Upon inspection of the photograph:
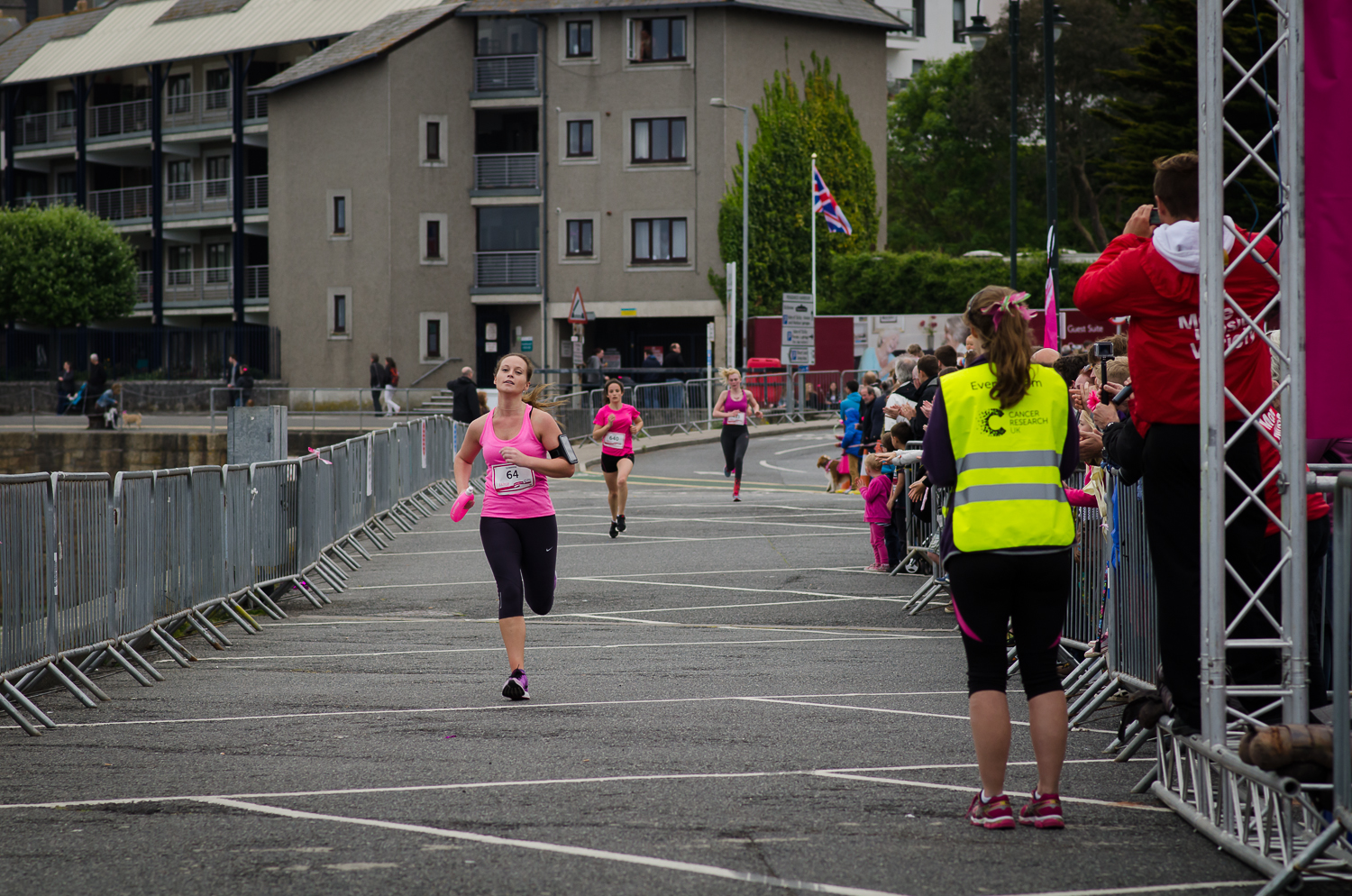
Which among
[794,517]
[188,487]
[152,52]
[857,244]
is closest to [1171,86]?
[794,517]

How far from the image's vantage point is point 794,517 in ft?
66.1

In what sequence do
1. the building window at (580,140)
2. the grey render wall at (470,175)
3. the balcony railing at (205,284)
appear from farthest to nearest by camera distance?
1. the balcony railing at (205,284)
2. the building window at (580,140)
3. the grey render wall at (470,175)

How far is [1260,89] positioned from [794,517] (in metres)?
15.0

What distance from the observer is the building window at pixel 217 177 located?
58.4m

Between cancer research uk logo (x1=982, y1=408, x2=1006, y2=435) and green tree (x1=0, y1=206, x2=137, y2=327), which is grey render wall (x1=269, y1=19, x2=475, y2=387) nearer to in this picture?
green tree (x1=0, y1=206, x2=137, y2=327)

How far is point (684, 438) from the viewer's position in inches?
1427

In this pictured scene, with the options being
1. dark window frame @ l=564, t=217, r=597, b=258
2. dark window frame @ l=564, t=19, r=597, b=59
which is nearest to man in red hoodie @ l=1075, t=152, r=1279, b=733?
dark window frame @ l=564, t=217, r=597, b=258

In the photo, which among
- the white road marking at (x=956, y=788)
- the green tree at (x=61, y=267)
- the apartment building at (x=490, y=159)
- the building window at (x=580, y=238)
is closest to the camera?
the white road marking at (x=956, y=788)

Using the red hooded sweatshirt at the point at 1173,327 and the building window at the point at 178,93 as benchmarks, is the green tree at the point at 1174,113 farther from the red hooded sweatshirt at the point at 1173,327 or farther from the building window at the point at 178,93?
the building window at the point at 178,93

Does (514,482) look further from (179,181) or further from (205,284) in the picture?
(179,181)

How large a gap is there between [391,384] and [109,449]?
10.8 meters

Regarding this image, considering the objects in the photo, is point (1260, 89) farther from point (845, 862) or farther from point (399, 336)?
point (399, 336)

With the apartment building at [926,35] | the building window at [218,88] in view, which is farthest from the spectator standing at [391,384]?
the apartment building at [926,35]

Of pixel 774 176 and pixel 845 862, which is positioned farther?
pixel 774 176
